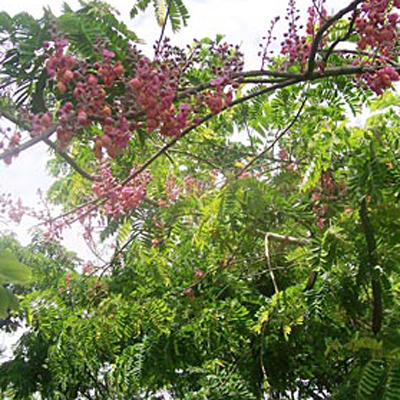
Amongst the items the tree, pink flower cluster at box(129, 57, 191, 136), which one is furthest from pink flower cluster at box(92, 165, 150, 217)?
pink flower cluster at box(129, 57, 191, 136)

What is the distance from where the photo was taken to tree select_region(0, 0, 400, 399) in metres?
1.36

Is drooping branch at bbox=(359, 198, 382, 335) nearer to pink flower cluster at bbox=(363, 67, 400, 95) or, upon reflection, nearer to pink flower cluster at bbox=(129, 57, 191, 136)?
pink flower cluster at bbox=(363, 67, 400, 95)

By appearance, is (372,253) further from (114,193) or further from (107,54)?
(107,54)

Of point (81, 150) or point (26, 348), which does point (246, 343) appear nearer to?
point (81, 150)

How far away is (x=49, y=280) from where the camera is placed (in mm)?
4176

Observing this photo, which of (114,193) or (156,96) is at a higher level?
(114,193)

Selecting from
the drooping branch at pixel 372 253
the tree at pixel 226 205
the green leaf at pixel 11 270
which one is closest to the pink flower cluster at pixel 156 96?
the tree at pixel 226 205

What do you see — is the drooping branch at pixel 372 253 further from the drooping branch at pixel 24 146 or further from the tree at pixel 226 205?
the drooping branch at pixel 24 146

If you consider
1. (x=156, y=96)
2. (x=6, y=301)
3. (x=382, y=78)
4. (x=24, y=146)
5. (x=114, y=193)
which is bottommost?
(x=6, y=301)

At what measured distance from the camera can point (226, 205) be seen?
2.18 meters

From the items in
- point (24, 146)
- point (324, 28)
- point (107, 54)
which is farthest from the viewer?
point (324, 28)

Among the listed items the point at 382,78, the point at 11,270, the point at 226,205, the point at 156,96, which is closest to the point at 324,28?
the point at 382,78

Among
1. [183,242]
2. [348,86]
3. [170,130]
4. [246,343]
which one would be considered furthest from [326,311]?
[170,130]

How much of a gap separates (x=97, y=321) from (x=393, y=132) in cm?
185
